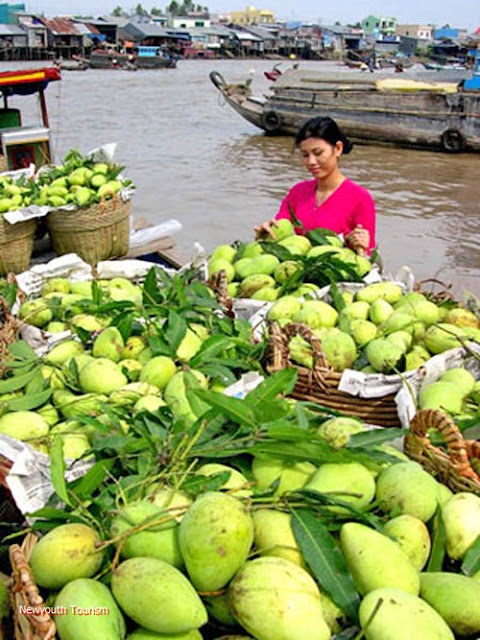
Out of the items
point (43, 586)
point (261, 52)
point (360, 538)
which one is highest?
point (261, 52)

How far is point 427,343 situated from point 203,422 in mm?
1082

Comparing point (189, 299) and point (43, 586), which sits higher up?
point (189, 299)

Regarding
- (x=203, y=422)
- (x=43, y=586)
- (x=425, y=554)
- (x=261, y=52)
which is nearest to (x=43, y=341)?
(x=203, y=422)

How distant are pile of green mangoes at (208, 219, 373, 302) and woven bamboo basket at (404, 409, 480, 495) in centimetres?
106

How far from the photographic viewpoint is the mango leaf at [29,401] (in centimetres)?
191

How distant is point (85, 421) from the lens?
1714 mm

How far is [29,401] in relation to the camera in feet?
6.36

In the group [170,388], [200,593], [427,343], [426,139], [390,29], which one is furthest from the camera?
[390,29]

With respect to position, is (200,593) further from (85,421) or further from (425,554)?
(85,421)

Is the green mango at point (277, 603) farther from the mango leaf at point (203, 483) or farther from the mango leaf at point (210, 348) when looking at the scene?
the mango leaf at point (210, 348)

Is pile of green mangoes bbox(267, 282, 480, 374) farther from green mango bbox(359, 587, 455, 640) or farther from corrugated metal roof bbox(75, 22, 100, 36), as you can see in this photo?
corrugated metal roof bbox(75, 22, 100, 36)

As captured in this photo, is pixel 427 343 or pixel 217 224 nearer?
pixel 427 343

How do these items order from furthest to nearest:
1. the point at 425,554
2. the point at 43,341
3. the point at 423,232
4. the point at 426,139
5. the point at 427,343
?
the point at 426,139 < the point at 423,232 < the point at 43,341 < the point at 427,343 < the point at 425,554

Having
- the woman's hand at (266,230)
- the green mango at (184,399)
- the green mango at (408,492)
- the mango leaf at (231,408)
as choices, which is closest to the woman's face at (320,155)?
the woman's hand at (266,230)
